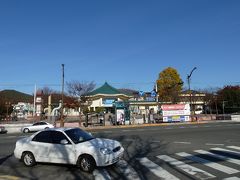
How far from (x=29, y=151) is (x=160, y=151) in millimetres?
6266

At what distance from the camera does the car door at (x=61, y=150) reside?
38.0ft

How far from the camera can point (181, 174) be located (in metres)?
10.6

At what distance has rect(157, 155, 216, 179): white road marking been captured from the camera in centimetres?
1026

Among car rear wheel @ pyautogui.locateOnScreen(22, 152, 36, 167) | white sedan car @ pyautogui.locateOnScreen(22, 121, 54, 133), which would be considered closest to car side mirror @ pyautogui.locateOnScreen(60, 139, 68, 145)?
car rear wheel @ pyautogui.locateOnScreen(22, 152, 36, 167)

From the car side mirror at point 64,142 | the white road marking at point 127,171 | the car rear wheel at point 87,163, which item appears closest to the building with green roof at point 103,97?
the white road marking at point 127,171

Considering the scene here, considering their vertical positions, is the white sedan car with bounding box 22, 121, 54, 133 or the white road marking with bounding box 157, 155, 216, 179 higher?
the white sedan car with bounding box 22, 121, 54, 133

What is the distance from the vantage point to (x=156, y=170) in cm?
1140

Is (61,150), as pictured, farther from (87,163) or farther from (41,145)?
(87,163)

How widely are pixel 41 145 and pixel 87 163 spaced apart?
2.18 m

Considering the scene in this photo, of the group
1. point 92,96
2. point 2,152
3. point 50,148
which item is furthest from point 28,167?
point 92,96

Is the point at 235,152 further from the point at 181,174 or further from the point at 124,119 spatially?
the point at 124,119

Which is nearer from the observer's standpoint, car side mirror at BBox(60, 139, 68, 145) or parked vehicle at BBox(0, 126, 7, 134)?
car side mirror at BBox(60, 139, 68, 145)

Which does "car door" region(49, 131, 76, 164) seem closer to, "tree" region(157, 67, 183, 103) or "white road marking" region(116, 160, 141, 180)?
"white road marking" region(116, 160, 141, 180)

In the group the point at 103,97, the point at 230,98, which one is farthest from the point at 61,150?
the point at 230,98
